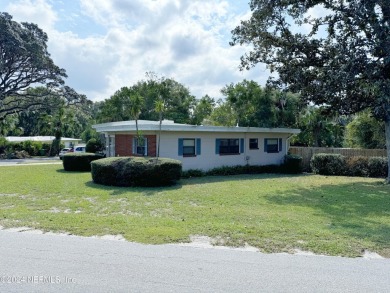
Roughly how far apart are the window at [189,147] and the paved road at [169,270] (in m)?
11.1

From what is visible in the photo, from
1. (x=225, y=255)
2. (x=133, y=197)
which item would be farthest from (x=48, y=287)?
(x=133, y=197)

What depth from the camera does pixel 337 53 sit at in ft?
44.4

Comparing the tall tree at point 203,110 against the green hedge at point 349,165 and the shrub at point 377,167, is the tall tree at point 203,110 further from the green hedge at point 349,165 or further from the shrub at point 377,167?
the shrub at point 377,167

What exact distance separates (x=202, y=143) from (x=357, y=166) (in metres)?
8.77

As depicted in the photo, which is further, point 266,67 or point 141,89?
point 141,89

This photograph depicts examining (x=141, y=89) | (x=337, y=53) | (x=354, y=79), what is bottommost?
(x=354, y=79)

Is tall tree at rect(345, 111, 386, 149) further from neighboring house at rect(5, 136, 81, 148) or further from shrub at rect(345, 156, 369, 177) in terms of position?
neighboring house at rect(5, 136, 81, 148)

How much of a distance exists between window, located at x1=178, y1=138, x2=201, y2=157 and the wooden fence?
25.2 feet

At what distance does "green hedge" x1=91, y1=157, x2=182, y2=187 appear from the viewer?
1212cm

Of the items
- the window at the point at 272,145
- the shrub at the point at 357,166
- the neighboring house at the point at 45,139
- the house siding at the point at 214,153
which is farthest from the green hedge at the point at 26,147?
the shrub at the point at 357,166

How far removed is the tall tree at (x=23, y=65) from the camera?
30.2 metres

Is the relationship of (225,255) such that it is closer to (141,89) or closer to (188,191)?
(188,191)

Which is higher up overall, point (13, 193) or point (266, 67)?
point (266, 67)

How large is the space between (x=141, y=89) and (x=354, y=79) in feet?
87.9
